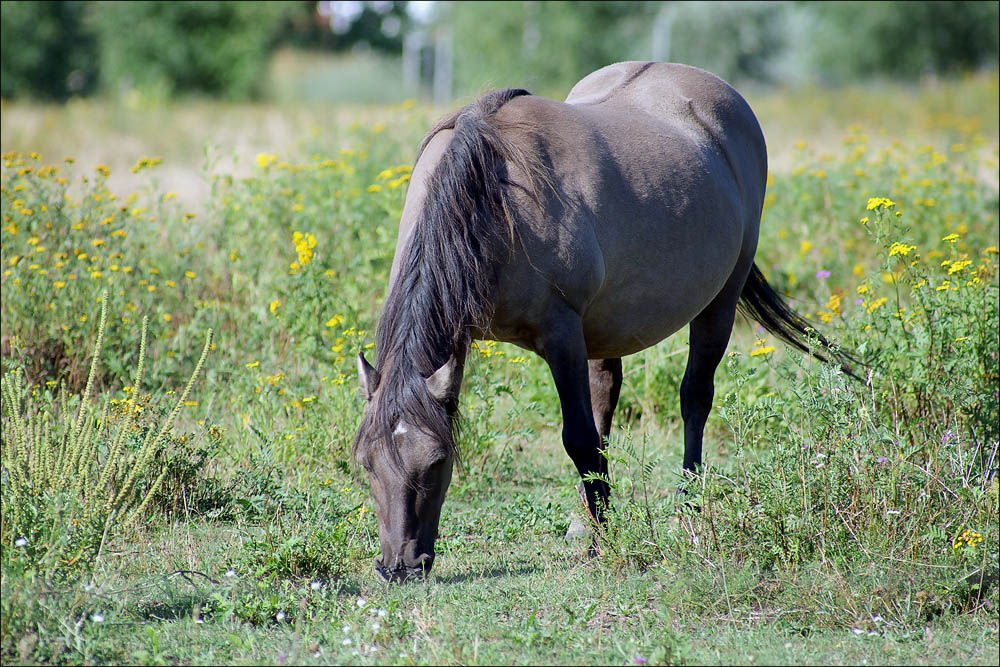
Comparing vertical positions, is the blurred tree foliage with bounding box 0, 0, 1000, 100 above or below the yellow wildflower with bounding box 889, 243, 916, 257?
below

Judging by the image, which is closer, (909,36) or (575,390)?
(575,390)

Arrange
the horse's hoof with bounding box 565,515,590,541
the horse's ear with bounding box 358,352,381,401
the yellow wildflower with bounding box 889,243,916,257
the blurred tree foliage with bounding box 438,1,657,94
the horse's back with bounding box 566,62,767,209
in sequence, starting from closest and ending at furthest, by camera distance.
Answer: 1. the horse's ear with bounding box 358,352,381,401
2. the yellow wildflower with bounding box 889,243,916,257
3. the horse's hoof with bounding box 565,515,590,541
4. the horse's back with bounding box 566,62,767,209
5. the blurred tree foliage with bounding box 438,1,657,94

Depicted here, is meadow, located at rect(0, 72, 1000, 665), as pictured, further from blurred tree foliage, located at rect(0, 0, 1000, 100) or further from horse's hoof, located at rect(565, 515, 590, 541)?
blurred tree foliage, located at rect(0, 0, 1000, 100)

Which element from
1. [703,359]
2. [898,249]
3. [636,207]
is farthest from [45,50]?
[898,249]

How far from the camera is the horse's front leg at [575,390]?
367 cm

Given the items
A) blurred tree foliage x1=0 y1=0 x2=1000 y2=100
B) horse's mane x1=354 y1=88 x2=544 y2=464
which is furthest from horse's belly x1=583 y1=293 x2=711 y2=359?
blurred tree foliage x1=0 y1=0 x2=1000 y2=100

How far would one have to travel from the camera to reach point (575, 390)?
3.73 meters

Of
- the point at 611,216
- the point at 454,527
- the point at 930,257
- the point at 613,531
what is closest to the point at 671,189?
the point at 611,216

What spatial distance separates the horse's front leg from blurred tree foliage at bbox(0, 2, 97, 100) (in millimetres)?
26010

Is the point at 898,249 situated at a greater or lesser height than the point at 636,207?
lesser

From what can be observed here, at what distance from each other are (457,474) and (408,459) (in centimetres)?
167

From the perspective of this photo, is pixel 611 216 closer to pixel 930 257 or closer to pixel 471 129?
pixel 471 129

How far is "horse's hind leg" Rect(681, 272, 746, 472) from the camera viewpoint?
489 centimetres

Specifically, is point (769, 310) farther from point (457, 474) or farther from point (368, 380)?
point (368, 380)
